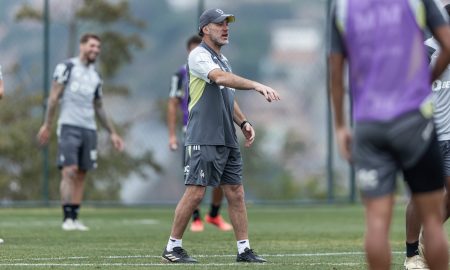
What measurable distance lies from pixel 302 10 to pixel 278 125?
3926 mm

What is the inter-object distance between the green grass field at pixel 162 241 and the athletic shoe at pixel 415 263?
31cm

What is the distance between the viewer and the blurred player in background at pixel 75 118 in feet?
44.7

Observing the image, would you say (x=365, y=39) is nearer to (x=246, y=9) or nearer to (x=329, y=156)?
(x=329, y=156)

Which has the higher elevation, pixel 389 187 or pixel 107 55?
pixel 107 55

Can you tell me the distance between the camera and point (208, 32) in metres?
8.98

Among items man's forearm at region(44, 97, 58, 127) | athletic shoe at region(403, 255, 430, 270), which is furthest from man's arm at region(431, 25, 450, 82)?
man's forearm at region(44, 97, 58, 127)

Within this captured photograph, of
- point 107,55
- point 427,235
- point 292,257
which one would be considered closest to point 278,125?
point 107,55

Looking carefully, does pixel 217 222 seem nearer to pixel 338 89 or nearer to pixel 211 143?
pixel 211 143

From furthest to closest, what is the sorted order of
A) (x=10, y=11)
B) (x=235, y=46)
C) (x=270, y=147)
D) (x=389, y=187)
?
(x=235, y=46) < (x=270, y=147) < (x=10, y=11) < (x=389, y=187)

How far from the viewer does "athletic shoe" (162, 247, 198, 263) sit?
8.59 m

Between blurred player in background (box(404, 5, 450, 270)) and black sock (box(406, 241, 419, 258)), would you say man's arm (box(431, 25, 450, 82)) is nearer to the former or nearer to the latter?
blurred player in background (box(404, 5, 450, 270))

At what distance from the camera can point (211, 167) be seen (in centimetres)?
879

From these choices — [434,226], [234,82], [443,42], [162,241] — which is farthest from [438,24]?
[162,241]

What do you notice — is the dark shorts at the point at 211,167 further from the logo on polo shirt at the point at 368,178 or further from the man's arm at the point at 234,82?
the logo on polo shirt at the point at 368,178
